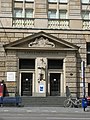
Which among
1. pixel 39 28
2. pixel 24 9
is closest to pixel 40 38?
pixel 39 28

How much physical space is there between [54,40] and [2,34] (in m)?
5.54

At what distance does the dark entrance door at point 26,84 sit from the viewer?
39.0 m

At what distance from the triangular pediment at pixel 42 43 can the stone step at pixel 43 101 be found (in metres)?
5.23

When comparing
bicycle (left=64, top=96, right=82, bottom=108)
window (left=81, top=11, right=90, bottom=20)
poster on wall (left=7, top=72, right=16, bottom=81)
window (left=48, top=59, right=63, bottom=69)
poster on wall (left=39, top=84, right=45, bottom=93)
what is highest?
window (left=81, top=11, right=90, bottom=20)

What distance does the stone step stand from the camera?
122 feet

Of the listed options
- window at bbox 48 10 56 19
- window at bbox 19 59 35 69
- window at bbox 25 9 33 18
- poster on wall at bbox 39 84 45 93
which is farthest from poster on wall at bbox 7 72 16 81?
window at bbox 48 10 56 19

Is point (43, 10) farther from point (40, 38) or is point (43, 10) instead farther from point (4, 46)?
point (4, 46)

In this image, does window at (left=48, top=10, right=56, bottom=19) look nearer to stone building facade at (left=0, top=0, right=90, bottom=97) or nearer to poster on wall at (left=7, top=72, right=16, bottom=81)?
stone building facade at (left=0, top=0, right=90, bottom=97)

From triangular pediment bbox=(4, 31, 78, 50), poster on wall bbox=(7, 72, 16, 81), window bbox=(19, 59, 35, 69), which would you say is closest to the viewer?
poster on wall bbox=(7, 72, 16, 81)

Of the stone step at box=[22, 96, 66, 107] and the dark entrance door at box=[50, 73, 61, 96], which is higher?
the dark entrance door at box=[50, 73, 61, 96]

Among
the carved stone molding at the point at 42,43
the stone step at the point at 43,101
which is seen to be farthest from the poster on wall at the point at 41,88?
the carved stone molding at the point at 42,43

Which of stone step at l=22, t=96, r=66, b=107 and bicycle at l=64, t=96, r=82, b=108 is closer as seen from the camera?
bicycle at l=64, t=96, r=82, b=108

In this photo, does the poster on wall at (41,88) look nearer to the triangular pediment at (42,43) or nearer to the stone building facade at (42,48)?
the stone building facade at (42,48)

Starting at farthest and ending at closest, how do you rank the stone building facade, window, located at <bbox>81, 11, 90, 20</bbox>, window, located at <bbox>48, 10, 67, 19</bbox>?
window, located at <bbox>81, 11, 90, 20</bbox> < window, located at <bbox>48, 10, 67, 19</bbox> < the stone building facade
